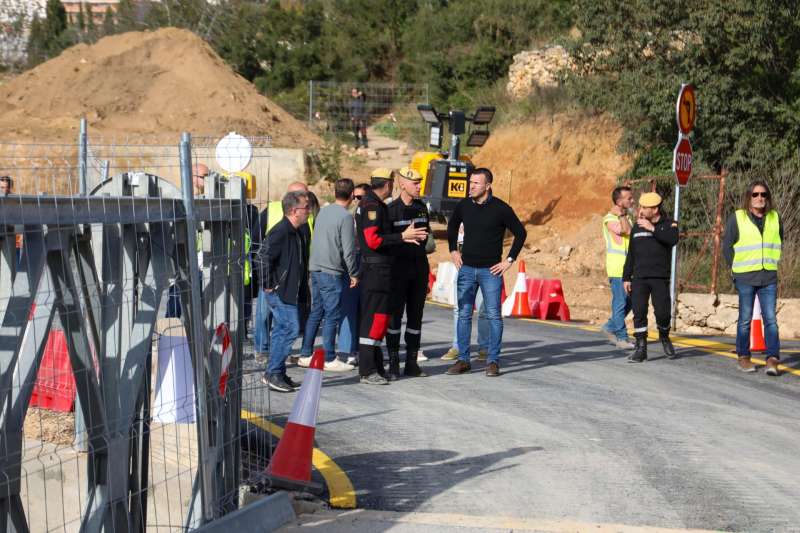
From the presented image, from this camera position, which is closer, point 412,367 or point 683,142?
point 412,367

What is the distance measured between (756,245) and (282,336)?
4922 millimetres

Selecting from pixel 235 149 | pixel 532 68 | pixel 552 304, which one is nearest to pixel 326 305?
pixel 235 149

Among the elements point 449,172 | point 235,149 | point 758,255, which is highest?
point 235,149

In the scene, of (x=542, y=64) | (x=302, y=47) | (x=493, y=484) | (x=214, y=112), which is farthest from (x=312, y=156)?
(x=493, y=484)

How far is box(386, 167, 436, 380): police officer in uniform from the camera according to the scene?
1115cm

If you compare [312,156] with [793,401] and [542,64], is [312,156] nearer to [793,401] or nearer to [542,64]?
[542,64]

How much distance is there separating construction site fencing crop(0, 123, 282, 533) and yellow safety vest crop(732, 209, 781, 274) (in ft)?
21.3

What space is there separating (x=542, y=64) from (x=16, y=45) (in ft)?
103

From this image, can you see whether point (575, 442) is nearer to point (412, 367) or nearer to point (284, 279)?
point (412, 367)

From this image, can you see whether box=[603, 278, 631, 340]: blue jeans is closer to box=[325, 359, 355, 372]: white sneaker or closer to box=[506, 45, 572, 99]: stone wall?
box=[325, 359, 355, 372]: white sneaker

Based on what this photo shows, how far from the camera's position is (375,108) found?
144 ft

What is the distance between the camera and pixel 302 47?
50406mm

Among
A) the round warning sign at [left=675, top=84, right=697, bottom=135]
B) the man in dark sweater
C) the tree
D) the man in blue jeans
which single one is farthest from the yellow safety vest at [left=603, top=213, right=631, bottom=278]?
the tree

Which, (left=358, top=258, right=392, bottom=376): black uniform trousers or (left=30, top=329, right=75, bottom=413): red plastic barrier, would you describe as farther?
(left=358, top=258, right=392, bottom=376): black uniform trousers
